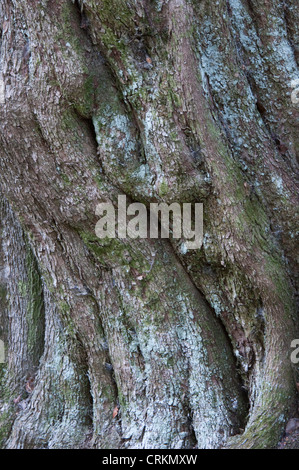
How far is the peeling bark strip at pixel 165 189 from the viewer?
8.50 feet

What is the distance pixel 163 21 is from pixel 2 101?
1.07 metres

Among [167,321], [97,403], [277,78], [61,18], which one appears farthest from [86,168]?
[97,403]

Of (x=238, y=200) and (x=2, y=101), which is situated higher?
(x=2, y=101)

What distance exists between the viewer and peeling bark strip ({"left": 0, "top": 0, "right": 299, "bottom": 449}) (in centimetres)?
259

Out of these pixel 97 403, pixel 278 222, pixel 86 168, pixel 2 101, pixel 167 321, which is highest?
pixel 2 101

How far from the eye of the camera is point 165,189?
2602mm

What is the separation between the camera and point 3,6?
2822 mm

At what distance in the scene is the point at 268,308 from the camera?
2674 mm

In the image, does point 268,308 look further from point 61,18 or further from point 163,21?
point 61,18
